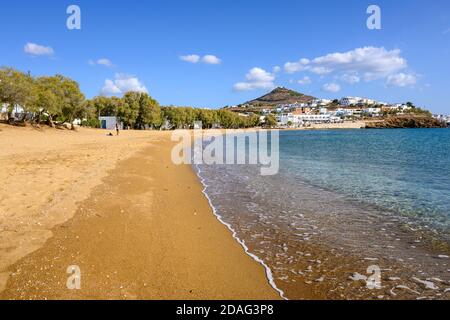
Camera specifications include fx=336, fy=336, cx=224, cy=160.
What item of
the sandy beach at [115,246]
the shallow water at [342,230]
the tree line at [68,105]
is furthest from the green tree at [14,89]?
the shallow water at [342,230]

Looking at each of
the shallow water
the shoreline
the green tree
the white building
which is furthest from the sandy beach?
the white building

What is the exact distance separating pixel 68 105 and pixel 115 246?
59179 millimetres

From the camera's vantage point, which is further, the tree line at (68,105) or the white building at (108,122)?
the white building at (108,122)

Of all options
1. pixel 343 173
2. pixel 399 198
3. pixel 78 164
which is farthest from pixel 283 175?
pixel 78 164

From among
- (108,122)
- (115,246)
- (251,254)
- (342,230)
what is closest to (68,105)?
(108,122)

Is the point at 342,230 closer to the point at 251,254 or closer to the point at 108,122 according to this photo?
the point at 251,254

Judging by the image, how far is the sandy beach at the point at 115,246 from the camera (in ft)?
18.0

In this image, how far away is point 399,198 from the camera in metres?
14.1

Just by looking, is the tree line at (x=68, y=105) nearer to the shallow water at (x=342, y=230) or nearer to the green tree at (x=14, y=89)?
the green tree at (x=14, y=89)

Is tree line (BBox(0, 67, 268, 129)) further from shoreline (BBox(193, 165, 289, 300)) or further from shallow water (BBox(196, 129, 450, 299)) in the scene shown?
shoreline (BBox(193, 165, 289, 300))

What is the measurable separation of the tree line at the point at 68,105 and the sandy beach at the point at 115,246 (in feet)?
136

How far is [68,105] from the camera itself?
2341 inches
